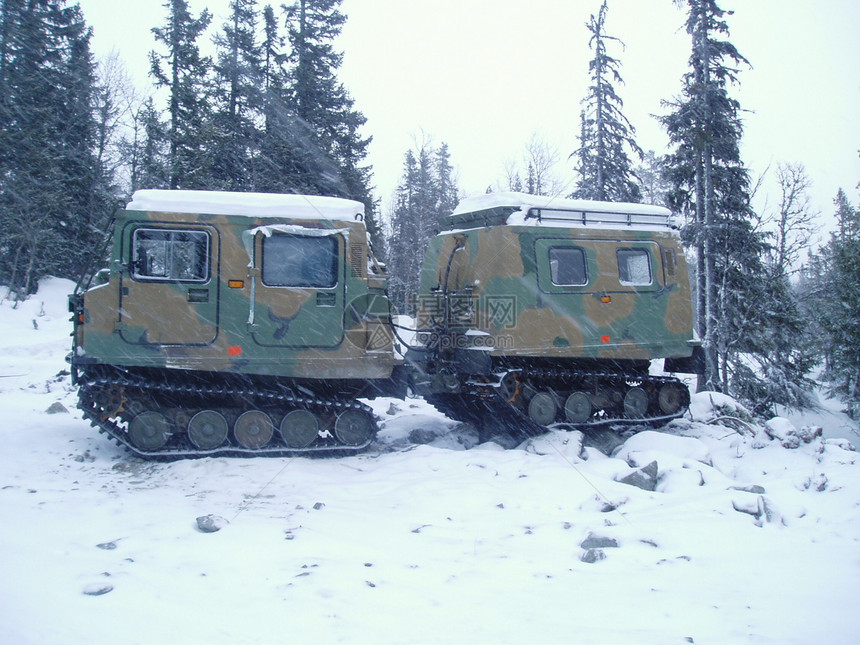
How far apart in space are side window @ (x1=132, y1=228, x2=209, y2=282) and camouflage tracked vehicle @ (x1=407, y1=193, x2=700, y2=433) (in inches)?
130

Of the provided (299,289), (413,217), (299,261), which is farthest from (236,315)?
(413,217)

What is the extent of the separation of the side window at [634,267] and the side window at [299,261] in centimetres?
439

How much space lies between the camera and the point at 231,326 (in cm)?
731

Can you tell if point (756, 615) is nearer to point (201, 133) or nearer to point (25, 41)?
point (201, 133)

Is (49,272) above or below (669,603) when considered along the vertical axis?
above

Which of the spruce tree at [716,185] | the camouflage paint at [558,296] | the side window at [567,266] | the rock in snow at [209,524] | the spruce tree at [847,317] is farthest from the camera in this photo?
the spruce tree at [847,317]

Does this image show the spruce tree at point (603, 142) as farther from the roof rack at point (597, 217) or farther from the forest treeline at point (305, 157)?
the roof rack at point (597, 217)

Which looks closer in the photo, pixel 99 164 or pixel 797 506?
pixel 797 506

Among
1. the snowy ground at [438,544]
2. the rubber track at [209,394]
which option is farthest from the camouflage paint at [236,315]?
the snowy ground at [438,544]

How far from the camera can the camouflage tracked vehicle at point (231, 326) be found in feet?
23.2

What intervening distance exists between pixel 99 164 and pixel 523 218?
1031 inches

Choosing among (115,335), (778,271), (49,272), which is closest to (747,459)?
(115,335)

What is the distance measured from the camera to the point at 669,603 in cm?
379

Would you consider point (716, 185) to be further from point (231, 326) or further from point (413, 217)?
point (413, 217)
